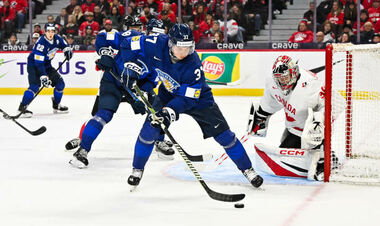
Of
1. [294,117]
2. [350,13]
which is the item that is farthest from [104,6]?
[294,117]

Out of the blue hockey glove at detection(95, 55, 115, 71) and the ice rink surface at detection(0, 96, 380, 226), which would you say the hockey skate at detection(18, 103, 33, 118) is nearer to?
the ice rink surface at detection(0, 96, 380, 226)

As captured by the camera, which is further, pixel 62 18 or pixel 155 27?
pixel 62 18

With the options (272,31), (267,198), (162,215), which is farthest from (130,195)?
(272,31)

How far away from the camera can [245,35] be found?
937cm

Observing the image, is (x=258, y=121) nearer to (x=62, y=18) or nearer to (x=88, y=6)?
(x=88, y=6)

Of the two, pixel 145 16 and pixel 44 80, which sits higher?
pixel 145 16

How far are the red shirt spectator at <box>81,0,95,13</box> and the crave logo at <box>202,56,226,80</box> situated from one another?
7.91 feet

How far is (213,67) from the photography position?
914cm

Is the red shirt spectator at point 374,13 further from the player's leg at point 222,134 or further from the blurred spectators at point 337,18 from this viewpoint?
the player's leg at point 222,134

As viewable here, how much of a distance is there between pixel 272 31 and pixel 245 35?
429 millimetres

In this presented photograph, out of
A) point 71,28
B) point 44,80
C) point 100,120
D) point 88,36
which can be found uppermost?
point 71,28

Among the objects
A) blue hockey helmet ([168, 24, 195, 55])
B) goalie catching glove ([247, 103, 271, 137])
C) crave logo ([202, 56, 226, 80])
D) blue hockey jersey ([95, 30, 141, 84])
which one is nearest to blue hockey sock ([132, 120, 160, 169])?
blue hockey helmet ([168, 24, 195, 55])

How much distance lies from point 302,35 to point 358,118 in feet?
16.0

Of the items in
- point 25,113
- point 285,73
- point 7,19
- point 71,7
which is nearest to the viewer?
point 285,73
